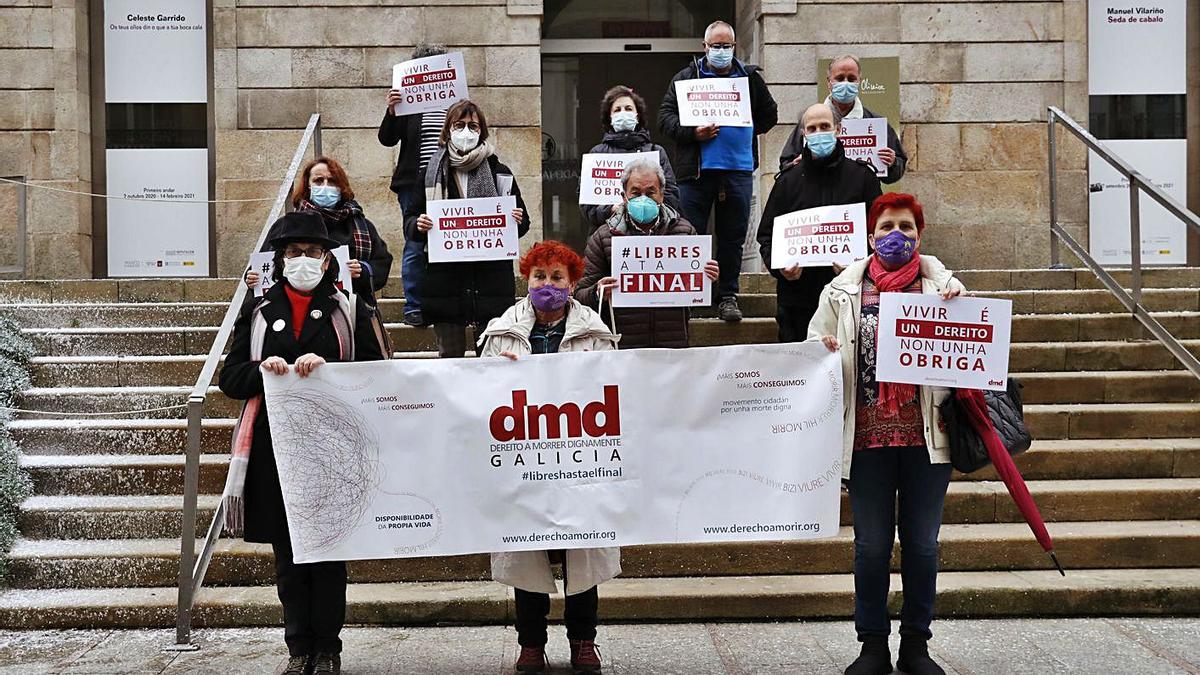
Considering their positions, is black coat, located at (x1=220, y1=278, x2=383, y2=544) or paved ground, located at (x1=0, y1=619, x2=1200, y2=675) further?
paved ground, located at (x1=0, y1=619, x2=1200, y2=675)

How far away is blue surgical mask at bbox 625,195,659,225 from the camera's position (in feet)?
22.1

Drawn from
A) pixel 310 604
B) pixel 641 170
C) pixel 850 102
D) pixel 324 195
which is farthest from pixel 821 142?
pixel 310 604

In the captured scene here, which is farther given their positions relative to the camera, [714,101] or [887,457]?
[714,101]

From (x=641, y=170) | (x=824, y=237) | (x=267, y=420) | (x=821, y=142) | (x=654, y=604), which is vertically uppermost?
(x=821, y=142)

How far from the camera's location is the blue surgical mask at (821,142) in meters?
6.93

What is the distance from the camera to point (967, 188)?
12.1 m

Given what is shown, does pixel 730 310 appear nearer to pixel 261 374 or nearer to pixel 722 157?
pixel 722 157

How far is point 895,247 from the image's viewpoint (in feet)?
17.0

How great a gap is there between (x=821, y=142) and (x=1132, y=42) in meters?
7.29

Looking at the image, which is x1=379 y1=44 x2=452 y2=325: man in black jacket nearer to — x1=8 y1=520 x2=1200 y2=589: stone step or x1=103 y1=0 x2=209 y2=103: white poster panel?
x1=8 y1=520 x2=1200 y2=589: stone step

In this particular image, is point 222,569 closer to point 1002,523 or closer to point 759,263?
point 1002,523

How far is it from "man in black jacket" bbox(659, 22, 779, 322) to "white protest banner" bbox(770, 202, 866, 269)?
4.43 feet

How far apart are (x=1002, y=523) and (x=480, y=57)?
6.98 metres

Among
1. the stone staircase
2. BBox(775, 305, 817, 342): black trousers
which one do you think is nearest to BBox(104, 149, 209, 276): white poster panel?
the stone staircase
